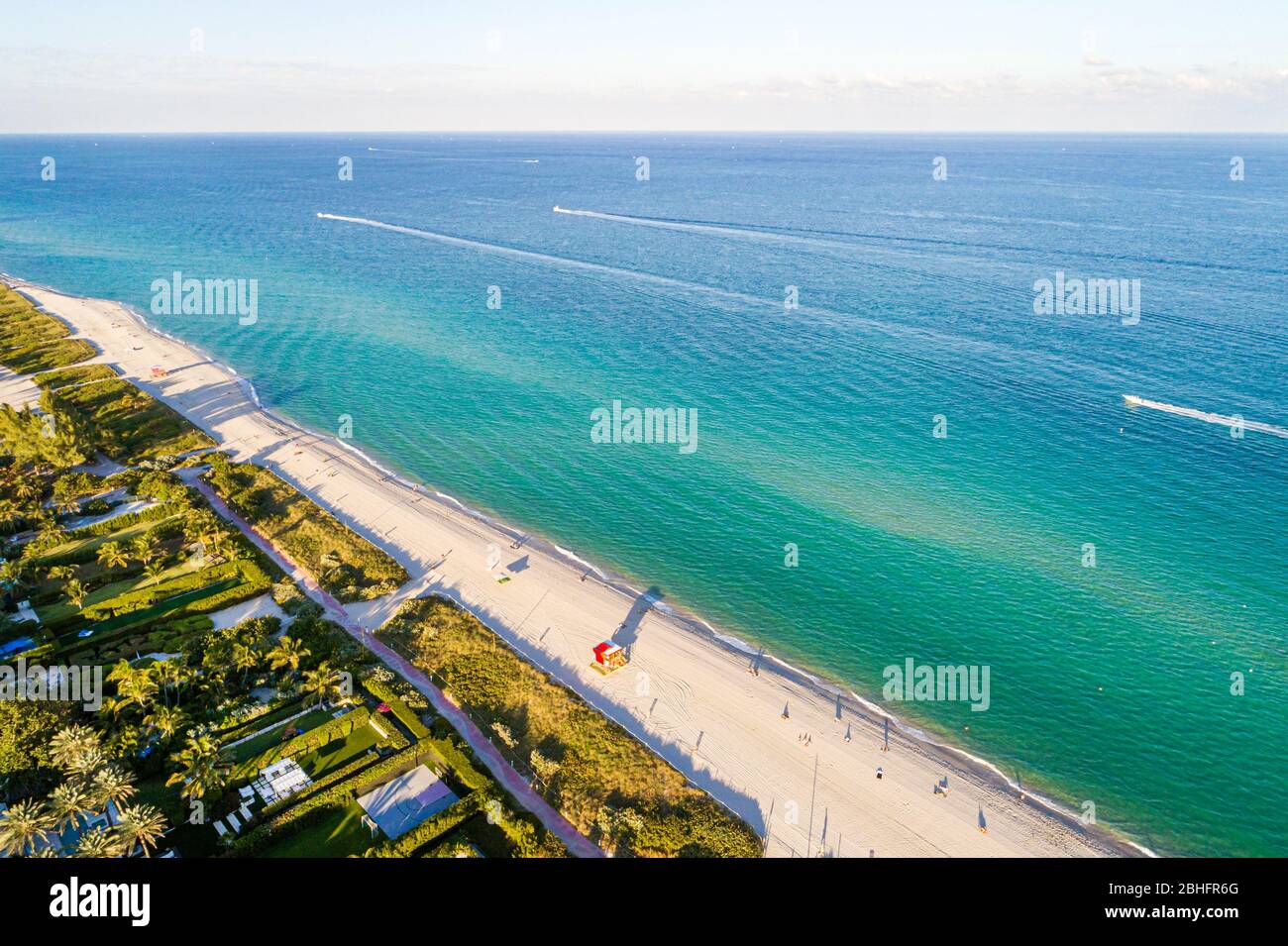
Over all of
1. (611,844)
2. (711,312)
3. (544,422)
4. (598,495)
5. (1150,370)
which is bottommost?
(611,844)

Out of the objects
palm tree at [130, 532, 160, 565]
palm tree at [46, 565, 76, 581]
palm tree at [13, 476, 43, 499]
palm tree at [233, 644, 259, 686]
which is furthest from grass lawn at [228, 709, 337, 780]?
palm tree at [13, 476, 43, 499]

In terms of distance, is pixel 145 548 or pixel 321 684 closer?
pixel 321 684

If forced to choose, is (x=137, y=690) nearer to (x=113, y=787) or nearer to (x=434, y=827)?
(x=113, y=787)

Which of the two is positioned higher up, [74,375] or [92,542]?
[74,375]

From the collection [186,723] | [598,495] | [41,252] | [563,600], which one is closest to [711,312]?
[598,495]

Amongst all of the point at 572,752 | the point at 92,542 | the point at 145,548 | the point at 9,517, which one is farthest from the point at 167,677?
the point at 9,517

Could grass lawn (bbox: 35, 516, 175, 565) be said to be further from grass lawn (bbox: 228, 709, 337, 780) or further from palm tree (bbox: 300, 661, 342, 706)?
grass lawn (bbox: 228, 709, 337, 780)

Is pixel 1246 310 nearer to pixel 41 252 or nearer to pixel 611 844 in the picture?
pixel 611 844
